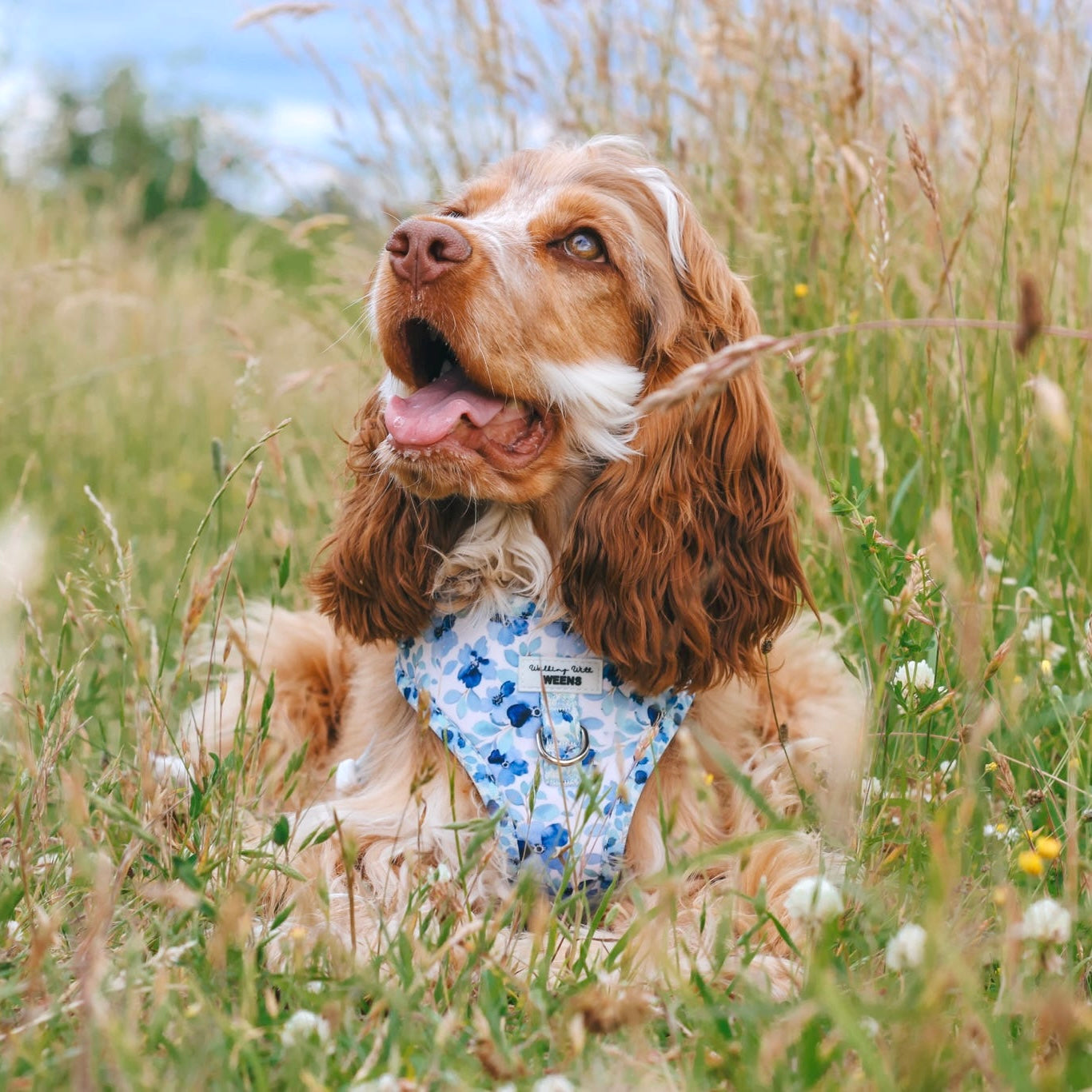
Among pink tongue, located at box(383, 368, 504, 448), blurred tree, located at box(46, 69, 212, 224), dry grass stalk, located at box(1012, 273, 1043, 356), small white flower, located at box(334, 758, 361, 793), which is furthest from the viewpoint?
blurred tree, located at box(46, 69, 212, 224)

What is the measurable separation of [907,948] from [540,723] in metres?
1.11

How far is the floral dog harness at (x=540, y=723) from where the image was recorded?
105 inches

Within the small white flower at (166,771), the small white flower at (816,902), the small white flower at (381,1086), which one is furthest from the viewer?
the small white flower at (166,771)

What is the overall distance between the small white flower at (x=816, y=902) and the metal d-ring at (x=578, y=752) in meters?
0.86

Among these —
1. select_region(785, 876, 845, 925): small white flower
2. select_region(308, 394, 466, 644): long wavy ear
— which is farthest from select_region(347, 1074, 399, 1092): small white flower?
select_region(308, 394, 466, 644): long wavy ear

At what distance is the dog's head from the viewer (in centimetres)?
269

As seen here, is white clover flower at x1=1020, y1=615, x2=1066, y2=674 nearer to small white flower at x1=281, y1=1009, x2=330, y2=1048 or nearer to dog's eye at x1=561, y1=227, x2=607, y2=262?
Answer: dog's eye at x1=561, y1=227, x2=607, y2=262

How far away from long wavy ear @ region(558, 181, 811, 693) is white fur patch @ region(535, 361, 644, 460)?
39 millimetres

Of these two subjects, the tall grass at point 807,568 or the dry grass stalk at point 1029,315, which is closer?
the dry grass stalk at point 1029,315

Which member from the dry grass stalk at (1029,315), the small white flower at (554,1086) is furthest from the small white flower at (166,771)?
the dry grass stalk at (1029,315)

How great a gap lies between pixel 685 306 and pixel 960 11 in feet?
4.92

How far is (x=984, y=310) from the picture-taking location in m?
4.10

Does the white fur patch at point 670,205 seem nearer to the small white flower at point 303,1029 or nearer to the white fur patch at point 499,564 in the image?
the white fur patch at point 499,564

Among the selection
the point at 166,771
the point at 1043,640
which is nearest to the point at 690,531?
the point at 1043,640
